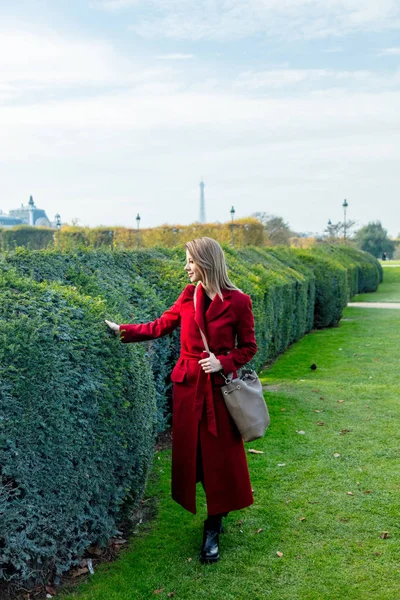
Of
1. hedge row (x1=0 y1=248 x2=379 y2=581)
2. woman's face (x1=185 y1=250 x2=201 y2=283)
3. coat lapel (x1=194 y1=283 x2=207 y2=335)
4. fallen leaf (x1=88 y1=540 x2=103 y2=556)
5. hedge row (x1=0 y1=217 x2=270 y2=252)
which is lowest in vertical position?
fallen leaf (x1=88 y1=540 x2=103 y2=556)

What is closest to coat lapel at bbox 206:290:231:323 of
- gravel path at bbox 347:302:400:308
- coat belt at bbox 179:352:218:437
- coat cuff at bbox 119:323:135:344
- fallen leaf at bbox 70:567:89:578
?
coat belt at bbox 179:352:218:437

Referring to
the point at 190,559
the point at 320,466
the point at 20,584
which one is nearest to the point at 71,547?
the point at 20,584

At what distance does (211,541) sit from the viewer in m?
4.14

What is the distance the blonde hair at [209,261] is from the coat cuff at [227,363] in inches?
15.0

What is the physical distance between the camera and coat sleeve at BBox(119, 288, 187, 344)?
4211 mm

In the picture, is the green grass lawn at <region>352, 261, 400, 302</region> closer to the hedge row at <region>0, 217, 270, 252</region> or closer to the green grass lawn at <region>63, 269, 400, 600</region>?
the hedge row at <region>0, 217, 270, 252</region>

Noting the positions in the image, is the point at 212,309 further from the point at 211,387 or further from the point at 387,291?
the point at 387,291

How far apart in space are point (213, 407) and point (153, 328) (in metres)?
0.71

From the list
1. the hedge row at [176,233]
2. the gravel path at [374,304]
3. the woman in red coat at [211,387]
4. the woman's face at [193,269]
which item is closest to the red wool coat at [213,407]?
the woman in red coat at [211,387]

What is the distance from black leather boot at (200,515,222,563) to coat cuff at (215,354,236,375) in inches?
38.3

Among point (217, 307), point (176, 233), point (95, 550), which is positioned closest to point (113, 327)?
point (217, 307)

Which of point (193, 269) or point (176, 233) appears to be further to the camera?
point (176, 233)

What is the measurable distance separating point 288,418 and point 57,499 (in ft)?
14.3

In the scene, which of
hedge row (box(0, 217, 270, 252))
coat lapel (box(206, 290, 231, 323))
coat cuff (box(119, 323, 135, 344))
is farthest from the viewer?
hedge row (box(0, 217, 270, 252))
